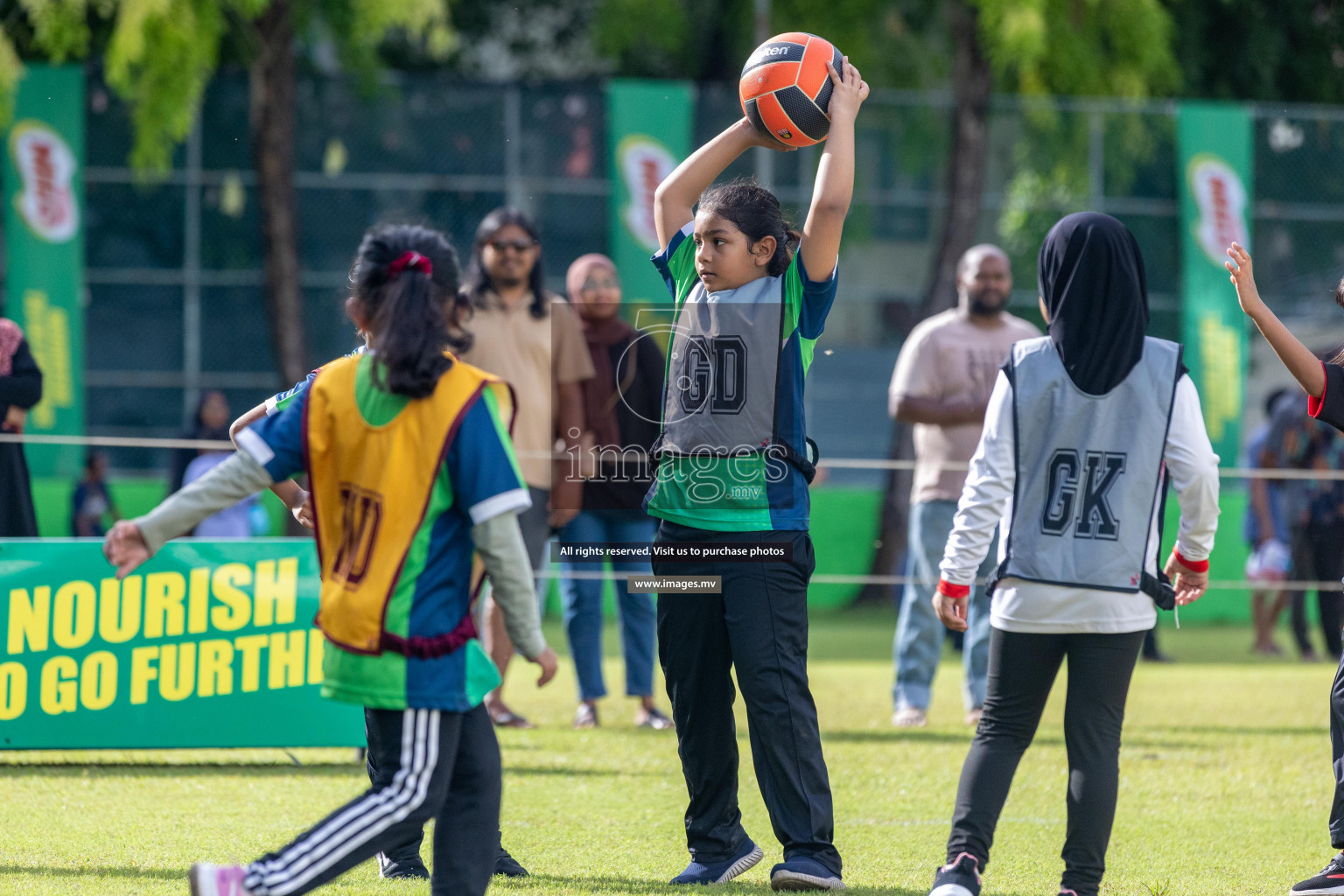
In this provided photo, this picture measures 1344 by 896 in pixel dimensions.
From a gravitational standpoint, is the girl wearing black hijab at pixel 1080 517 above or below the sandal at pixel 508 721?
above

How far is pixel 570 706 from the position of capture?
27.5 feet

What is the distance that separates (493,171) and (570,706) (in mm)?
10644

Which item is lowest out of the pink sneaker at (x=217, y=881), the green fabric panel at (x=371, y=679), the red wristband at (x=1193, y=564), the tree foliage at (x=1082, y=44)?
the pink sneaker at (x=217, y=881)

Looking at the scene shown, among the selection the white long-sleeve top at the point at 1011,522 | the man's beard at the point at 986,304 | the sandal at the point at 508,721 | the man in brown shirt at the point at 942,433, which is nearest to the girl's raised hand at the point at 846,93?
the white long-sleeve top at the point at 1011,522

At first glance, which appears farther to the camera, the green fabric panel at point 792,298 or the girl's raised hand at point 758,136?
the girl's raised hand at point 758,136

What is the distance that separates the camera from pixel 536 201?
17797mm

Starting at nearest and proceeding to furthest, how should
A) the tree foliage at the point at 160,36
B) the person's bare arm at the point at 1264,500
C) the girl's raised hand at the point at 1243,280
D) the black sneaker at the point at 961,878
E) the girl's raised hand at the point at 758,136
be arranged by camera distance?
the black sneaker at the point at 961,878, the girl's raised hand at the point at 1243,280, the girl's raised hand at the point at 758,136, the person's bare arm at the point at 1264,500, the tree foliage at the point at 160,36

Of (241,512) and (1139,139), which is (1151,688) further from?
(1139,139)

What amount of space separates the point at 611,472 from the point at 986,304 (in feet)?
7.11

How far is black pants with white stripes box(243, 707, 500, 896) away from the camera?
10.7ft

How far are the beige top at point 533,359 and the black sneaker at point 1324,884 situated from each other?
373cm

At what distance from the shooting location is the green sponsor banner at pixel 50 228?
16.3 metres

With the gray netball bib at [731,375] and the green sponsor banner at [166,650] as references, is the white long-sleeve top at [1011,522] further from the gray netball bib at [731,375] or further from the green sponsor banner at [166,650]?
the green sponsor banner at [166,650]

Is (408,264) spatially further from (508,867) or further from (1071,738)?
(1071,738)
